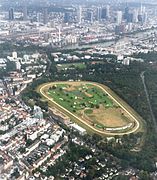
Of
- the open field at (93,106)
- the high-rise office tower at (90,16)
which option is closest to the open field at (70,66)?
the open field at (93,106)

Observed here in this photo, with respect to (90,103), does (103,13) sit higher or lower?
higher

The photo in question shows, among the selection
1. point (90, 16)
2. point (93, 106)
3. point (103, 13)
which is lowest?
point (93, 106)

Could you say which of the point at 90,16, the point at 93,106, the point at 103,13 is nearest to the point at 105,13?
the point at 103,13

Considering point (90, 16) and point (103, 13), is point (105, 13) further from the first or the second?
point (90, 16)

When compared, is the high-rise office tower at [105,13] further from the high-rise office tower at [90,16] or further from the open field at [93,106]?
the open field at [93,106]

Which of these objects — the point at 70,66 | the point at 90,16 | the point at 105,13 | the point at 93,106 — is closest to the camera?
the point at 93,106

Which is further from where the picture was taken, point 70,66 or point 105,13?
point 105,13

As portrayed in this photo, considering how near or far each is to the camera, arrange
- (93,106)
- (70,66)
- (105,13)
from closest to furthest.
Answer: (93,106), (70,66), (105,13)

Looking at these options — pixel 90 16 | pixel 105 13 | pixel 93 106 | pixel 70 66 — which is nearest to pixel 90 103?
pixel 93 106

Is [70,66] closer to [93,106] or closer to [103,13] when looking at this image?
[93,106]

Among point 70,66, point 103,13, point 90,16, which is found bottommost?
point 70,66
